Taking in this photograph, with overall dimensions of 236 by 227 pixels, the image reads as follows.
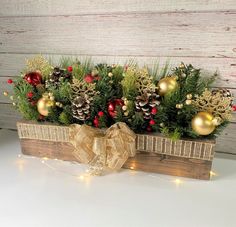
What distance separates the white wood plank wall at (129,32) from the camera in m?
0.88

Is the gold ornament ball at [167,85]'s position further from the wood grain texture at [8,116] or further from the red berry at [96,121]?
the wood grain texture at [8,116]

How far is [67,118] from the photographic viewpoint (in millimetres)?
882

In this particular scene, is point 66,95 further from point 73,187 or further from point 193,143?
point 193,143

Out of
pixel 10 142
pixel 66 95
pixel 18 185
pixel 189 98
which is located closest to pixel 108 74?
pixel 66 95

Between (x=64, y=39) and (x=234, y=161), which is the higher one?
(x=64, y=39)

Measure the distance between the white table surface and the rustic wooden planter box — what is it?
27 millimetres

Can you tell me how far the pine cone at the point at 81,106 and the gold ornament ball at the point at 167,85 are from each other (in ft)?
0.69

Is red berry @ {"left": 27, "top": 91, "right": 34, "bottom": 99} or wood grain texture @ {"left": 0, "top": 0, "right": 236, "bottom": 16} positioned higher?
wood grain texture @ {"left": 0, "top": 0, "right": 236, "bottom": 16}

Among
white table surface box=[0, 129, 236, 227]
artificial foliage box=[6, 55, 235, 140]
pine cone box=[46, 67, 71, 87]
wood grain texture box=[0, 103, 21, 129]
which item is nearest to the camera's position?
white table surface box=[0, 129, 236, 227]

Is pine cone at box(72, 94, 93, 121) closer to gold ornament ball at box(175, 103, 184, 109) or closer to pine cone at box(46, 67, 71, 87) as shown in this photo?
pine cone at box(46, 67, 71, 87)

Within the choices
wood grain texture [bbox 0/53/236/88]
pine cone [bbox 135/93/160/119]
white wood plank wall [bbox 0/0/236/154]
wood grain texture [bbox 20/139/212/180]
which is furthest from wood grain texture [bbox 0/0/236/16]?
wood grain texture [bbox 20/139/212/180]

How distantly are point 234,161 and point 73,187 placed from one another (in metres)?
0.54

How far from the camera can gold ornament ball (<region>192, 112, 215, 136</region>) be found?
76 centimetres

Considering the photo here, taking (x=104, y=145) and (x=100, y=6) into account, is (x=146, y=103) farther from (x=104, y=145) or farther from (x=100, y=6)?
(x=100, y=6)
